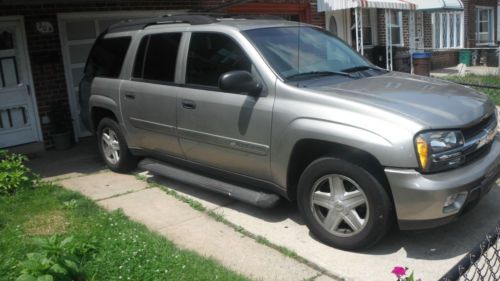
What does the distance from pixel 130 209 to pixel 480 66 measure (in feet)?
59.7

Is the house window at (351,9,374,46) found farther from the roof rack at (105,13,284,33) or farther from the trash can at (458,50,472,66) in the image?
the roof rack at (105,13,284,33)

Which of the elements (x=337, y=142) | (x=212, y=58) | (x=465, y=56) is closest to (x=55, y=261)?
(x=337, y=142)

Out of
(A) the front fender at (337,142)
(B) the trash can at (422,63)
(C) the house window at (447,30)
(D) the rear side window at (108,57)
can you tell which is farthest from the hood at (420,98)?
(C) the house window at (447,30)

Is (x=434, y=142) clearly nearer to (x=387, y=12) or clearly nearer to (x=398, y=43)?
(x=387, y=12)

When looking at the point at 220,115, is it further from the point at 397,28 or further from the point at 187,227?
the point at 397,28

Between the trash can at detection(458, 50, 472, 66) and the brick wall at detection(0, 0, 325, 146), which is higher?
the brick wall at detection(0, 0, 325, 146)

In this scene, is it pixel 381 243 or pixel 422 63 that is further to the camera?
pixel 422 63

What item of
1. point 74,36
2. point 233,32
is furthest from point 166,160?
point 74,36

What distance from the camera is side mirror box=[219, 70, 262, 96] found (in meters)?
4.33

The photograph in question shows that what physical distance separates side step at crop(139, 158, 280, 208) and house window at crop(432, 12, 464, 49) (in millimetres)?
15854

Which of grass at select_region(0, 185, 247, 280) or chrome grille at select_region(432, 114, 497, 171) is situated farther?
grass at select_region(0, 185, 247, 280)

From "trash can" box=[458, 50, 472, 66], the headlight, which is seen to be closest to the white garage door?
the headlight

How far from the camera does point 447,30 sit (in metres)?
20.1

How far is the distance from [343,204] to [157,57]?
2.82 m
